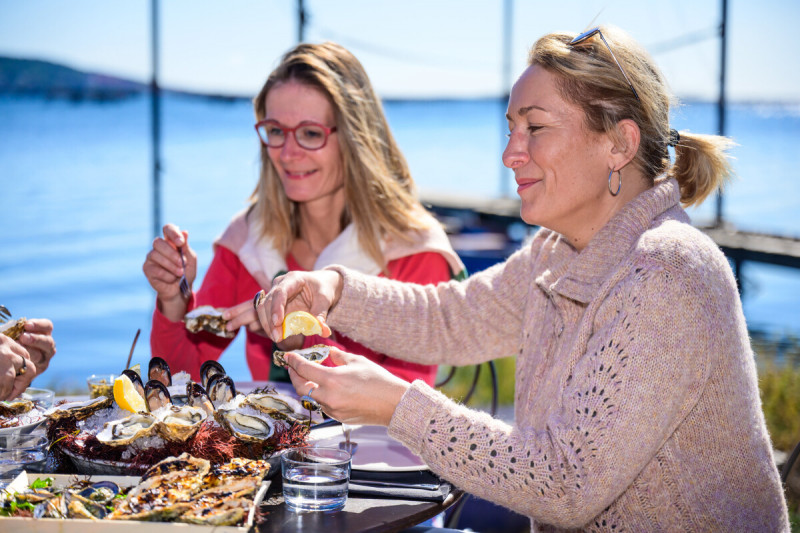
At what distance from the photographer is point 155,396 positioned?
178 cm

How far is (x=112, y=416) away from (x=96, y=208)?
11.8 m

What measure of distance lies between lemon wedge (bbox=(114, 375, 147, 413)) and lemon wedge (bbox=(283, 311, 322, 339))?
0.40 meters

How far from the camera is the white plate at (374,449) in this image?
1737 mm

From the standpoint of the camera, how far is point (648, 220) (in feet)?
6.13

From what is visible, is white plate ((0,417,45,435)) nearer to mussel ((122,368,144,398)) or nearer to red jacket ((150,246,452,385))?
mussel ((122,368,144,398))

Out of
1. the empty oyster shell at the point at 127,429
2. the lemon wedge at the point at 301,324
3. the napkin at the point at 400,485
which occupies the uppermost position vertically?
Answer: the lemon wedge at the point at 301,324

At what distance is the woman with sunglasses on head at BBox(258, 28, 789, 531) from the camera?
5.07 ft

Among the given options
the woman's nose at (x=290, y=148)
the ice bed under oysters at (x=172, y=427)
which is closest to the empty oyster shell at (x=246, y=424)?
the ice bed under oysters at (x=172, y=427)

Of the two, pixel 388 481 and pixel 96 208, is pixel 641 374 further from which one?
pixel 96 208

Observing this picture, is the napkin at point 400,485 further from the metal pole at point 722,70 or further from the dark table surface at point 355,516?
the metal pole at point 722,70

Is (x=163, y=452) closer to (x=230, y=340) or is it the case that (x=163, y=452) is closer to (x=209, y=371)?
(x=209, y=371)

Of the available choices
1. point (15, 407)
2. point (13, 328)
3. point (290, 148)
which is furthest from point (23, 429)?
point (290, 148)

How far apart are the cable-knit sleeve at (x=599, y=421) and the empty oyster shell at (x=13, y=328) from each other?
115 cm

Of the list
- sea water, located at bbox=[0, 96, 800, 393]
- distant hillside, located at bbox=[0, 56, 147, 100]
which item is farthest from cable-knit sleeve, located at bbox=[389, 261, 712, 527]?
distant hillside, located at bbox=[0, 56, 147, 100]
